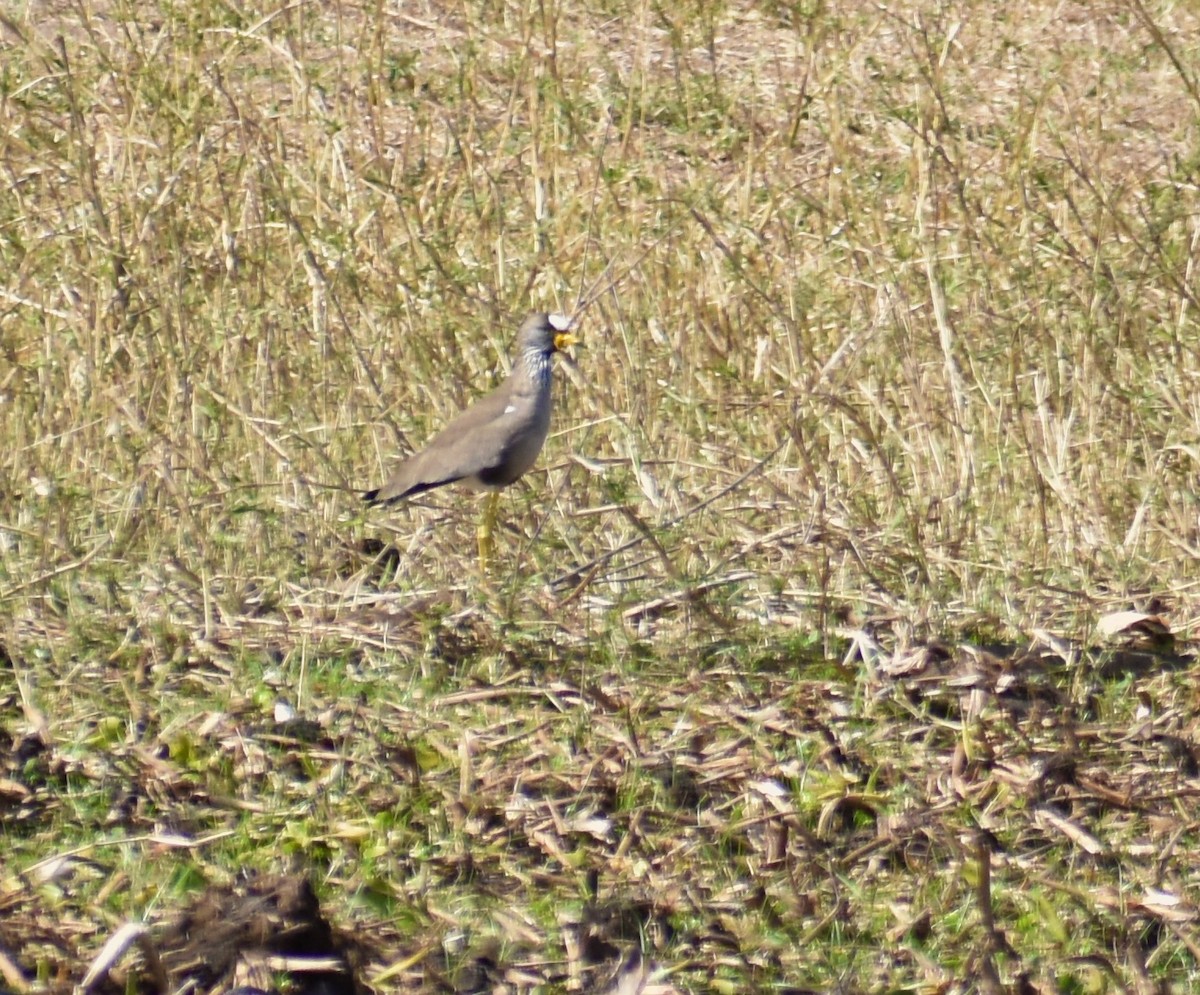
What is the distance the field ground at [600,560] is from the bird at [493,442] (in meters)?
0.14

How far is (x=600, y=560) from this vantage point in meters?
4.93

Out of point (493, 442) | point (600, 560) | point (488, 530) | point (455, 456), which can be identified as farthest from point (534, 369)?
point (600, 560)

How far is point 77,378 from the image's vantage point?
671cm

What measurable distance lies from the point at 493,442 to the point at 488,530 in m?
0.33

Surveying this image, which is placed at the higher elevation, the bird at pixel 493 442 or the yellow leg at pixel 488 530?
the bird at pixel 493 442

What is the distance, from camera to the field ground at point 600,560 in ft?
12.6

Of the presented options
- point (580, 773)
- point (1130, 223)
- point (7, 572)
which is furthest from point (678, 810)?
point (1130, 223)

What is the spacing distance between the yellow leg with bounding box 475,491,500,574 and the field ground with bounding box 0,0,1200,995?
0.09 meters

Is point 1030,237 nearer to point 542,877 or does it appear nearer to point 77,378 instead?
point 77,378

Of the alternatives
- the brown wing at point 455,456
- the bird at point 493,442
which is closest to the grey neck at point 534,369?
the bird at point 493,442

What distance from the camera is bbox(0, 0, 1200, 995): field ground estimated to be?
12.6ft

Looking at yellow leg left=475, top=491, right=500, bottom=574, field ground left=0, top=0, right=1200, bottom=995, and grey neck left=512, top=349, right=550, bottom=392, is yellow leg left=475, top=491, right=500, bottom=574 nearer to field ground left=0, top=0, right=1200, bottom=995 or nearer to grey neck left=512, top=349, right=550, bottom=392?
field ground left=0, top=0, right=1200, bottom=995

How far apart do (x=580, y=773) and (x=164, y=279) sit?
3.34m

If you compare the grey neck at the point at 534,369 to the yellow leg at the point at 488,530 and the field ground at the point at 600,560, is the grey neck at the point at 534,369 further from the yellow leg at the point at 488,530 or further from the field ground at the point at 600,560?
the yellow leg at the point at 488,530
